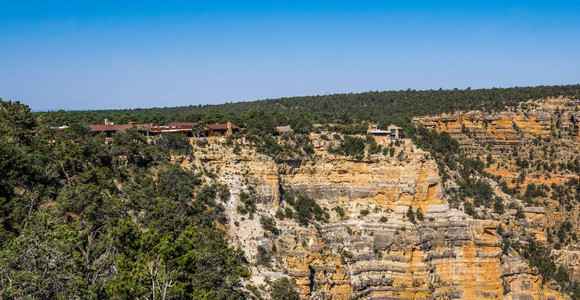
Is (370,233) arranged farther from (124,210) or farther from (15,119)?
(15,119)

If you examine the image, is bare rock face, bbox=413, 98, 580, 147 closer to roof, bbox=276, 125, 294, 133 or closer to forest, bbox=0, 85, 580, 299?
forest, bbox=0, 85, 580, 299

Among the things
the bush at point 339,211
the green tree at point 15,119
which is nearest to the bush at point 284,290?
the bush at point 339,211

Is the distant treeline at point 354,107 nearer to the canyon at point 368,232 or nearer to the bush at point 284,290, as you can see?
the canyon at point 368,232

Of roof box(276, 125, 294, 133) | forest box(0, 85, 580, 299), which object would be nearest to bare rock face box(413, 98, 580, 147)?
forest box(0, 85, 580, 299)

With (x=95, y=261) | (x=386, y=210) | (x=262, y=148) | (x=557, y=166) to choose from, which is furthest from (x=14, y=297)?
(x=557, y=166)

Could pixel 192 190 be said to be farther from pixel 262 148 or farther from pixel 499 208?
pixel 499 208

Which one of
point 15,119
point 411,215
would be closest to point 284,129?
point 411,215
